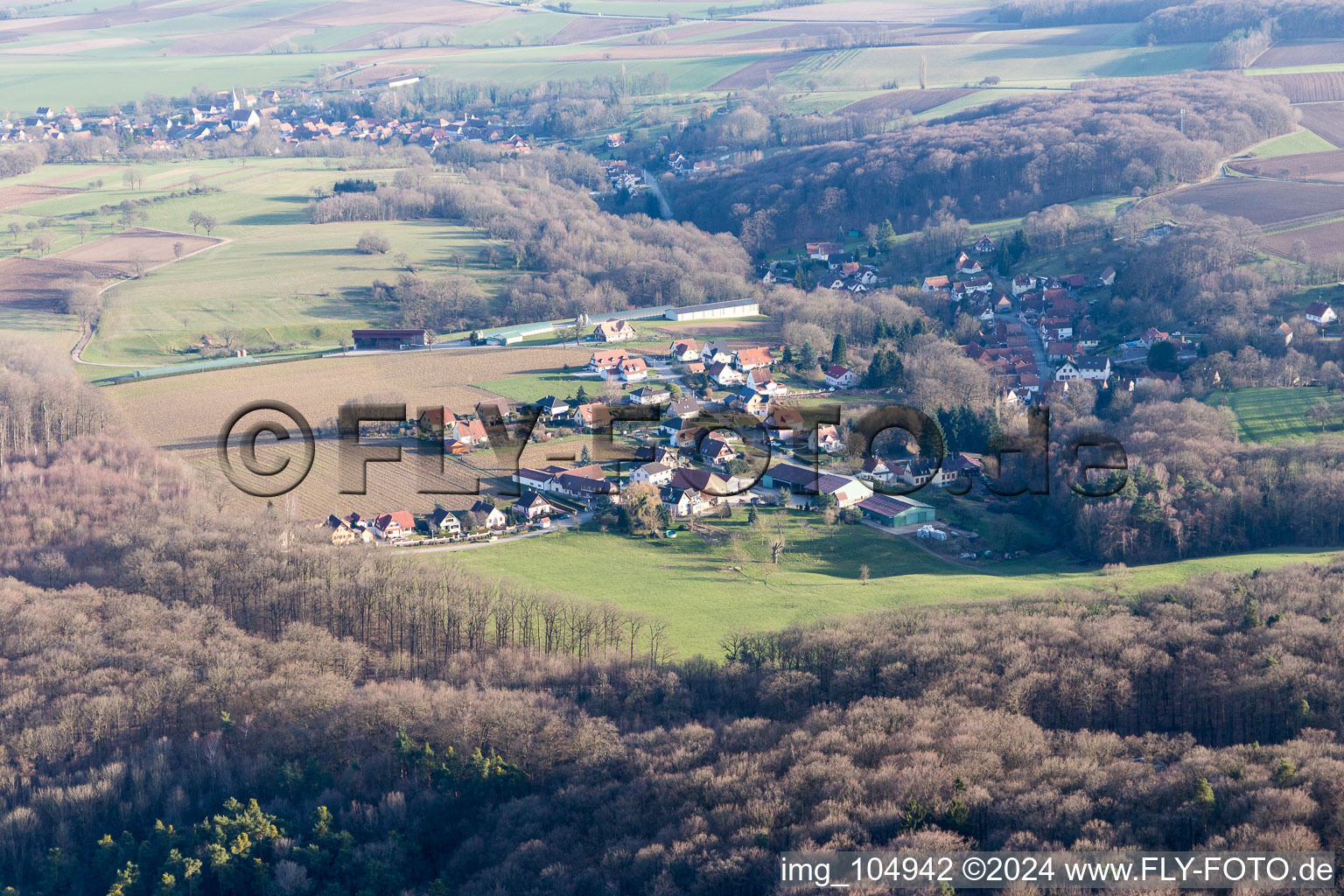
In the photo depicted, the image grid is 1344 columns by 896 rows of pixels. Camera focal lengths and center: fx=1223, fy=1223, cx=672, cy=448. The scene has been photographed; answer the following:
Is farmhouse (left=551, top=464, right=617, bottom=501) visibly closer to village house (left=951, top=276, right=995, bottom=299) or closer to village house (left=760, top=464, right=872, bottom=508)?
village house (left=760, top=464, right=872, bottom=508)

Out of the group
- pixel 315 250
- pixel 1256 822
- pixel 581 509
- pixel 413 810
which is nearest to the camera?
pixel 1256 822

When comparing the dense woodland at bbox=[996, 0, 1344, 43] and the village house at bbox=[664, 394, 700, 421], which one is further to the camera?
the dense woodland at bbox=[996, 0, 1344, 43]

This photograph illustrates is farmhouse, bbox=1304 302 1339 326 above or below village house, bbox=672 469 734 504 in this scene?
above

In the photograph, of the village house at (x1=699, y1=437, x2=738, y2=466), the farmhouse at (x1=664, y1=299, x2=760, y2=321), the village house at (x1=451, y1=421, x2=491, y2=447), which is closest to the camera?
the village house at (x1=699, y1=437, x2=738, y2=466)

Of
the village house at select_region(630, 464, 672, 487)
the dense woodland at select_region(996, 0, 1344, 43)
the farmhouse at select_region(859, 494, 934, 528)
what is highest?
the dense woodland at select_region(996, 0, 1344, 43)

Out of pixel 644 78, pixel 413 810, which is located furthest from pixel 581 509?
pixel 644 78

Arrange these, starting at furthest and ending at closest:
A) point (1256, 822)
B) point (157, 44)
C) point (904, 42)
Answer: point (157, 44)
point (904, 42)
point (1256, 822)

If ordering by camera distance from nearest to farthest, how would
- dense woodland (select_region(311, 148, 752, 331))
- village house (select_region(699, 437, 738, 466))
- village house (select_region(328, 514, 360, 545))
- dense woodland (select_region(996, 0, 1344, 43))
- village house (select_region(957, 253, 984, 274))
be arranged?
village house (select_region(328, 514, 360, 545)) < village house (select_region(699, 437, 738, 466)) < dense woodland (select_region(311, 148, 752, 331)) < village house (select_region(957, 253, 984, 274)) < dense woodland (select_region(996, 0, 1344, 43))

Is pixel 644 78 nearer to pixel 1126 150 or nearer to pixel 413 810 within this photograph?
pixel 1126 150

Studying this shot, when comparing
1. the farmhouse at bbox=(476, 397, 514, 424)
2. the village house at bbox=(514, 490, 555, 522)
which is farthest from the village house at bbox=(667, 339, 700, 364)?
the village house at bbox=(514, 490, 555, 522)
